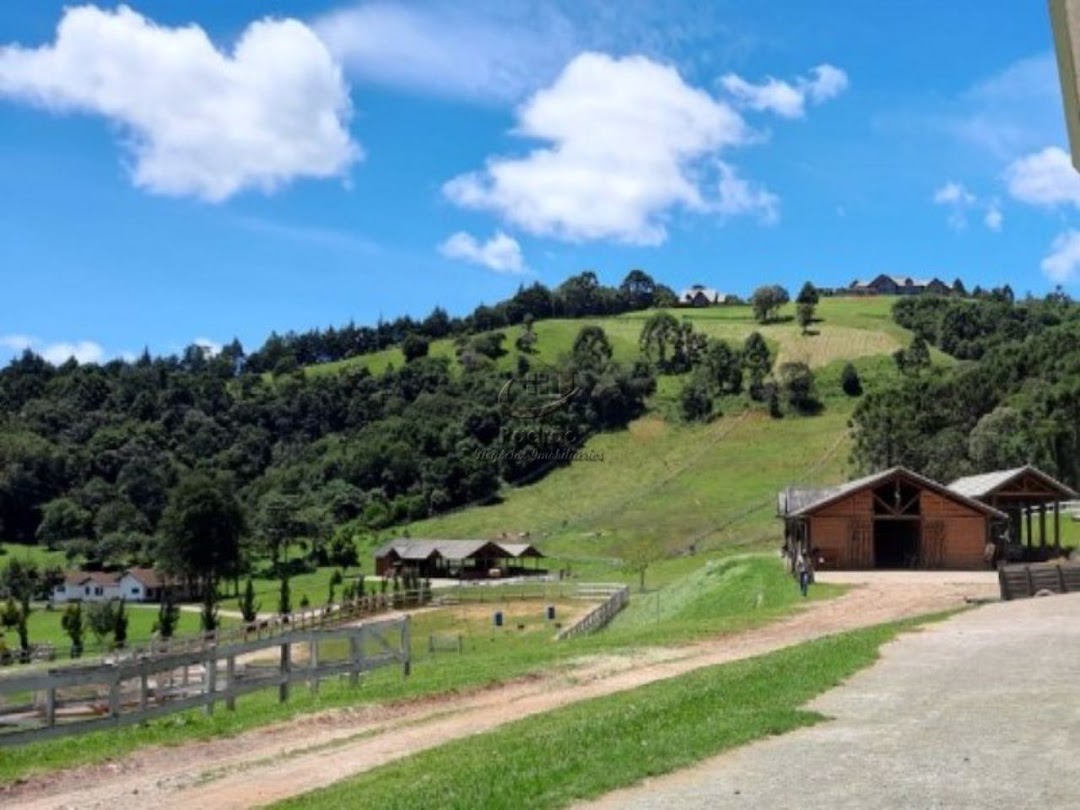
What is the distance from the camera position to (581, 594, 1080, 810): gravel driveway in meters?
8.27

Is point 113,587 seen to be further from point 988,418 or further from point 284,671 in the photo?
point 284,671

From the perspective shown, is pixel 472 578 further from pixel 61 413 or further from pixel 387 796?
pixel 61 413

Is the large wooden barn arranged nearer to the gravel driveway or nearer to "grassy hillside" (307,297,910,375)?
the gravel driveway

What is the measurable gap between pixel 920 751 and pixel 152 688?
10.9 m

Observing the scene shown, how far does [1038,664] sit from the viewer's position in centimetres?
1573

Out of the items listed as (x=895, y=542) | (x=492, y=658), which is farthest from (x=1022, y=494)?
(x=492, y=658)

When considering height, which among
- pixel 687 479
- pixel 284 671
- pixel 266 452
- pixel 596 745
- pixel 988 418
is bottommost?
pixel 284 671

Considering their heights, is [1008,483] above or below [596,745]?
above

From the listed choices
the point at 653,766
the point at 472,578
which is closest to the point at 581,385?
the point at 472,578

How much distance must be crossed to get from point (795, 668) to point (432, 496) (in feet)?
362

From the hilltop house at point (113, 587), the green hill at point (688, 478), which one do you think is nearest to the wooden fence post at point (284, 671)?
the green hill at point (688, 478)

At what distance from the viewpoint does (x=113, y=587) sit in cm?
11038

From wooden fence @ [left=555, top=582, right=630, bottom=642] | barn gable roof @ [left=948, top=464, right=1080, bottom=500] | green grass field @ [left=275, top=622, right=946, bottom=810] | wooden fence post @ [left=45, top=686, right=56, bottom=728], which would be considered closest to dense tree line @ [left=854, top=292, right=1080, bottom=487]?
barn gable roof @ [left=948, top=464, right=1080, bottom=500]

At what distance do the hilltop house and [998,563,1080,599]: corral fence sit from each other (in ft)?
299
